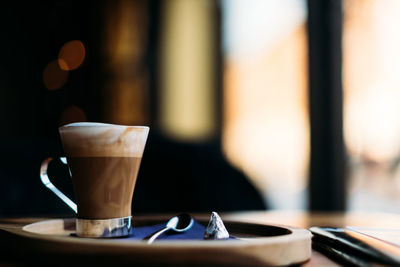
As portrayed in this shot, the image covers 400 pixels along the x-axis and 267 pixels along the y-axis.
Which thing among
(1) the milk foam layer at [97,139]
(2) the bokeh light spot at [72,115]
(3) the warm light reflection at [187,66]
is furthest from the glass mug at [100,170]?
(2) the bokeh light spot at [72,115]

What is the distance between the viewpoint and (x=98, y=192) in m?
0.55

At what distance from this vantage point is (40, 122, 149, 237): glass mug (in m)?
0.54

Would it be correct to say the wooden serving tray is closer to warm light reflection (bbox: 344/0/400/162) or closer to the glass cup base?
the glass cup base

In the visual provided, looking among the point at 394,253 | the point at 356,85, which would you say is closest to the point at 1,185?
the point at 394,253

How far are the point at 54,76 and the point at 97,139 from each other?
3377mm

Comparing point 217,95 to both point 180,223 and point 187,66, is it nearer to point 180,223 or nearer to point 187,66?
point 187,66

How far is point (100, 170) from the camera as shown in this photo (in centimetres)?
55

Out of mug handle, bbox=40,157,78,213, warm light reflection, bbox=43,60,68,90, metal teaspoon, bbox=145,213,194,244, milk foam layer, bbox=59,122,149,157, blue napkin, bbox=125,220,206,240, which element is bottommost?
blue napkin, bbox=125,220,206,240

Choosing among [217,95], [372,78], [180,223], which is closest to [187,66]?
[217,95]

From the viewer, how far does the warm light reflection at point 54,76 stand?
3.70 m

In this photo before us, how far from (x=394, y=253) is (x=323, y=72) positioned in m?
2.50

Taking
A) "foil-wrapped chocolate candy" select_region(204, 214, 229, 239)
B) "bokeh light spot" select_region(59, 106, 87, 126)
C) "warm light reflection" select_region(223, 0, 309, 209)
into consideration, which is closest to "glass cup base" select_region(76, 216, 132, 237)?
"foil-wrapped chocolate candy" select_region(204, 214, 229, 239)

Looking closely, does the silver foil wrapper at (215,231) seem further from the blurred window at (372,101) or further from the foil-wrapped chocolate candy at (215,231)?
the blurred window at (372,101)

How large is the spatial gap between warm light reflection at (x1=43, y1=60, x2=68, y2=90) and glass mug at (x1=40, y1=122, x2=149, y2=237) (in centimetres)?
333
